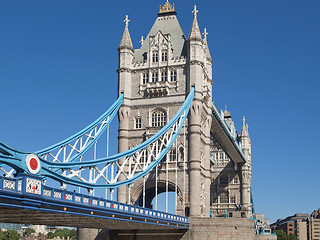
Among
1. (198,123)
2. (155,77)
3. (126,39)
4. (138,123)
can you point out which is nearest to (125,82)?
(155,77)

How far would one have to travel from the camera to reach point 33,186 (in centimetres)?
2786

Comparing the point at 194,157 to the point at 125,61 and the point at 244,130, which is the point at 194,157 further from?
the point at 244,130

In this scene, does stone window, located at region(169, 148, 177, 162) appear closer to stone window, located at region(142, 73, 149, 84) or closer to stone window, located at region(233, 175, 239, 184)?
stone window, located at region(142, 73, 149, 84)

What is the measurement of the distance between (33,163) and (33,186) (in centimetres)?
125

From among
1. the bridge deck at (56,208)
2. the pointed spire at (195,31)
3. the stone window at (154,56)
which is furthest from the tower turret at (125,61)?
the bridge deck at (56,208)

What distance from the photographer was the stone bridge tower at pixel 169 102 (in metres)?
58.1

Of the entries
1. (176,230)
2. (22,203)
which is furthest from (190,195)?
(22,203)

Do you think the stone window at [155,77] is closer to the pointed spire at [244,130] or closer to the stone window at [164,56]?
the stone window at [164,56]

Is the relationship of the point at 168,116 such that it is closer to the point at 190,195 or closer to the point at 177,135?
the point at 177,135

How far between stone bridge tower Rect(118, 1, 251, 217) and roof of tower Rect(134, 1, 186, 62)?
12 centimetres

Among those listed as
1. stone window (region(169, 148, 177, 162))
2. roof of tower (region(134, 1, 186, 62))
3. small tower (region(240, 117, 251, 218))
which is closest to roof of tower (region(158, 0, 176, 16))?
roof of tower (region(134, 1, 186, 62))

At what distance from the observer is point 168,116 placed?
197 ft

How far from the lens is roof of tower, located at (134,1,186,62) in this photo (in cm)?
6275

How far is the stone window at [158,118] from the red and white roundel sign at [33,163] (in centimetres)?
3212
